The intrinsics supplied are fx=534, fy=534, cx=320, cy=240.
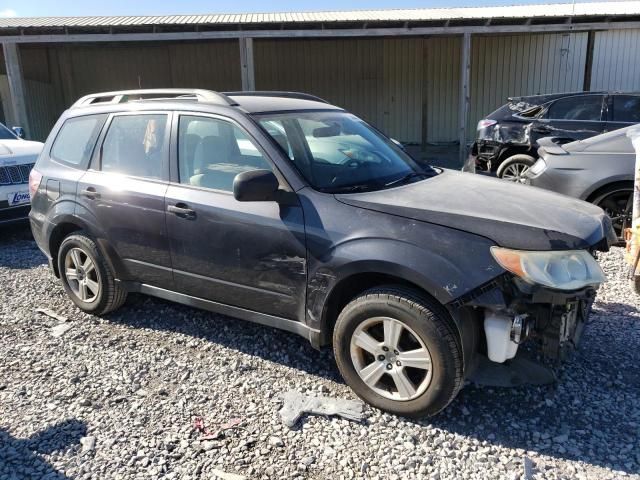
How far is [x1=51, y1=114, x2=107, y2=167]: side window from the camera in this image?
4289 millimetres

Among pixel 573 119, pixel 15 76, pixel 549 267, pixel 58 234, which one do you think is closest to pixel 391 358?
pixel 549 267

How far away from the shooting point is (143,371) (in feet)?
11.8

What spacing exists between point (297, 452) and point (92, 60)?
19.7 meters

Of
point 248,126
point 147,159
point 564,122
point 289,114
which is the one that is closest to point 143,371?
point 147,159

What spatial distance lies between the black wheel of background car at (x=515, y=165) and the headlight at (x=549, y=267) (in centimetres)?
595

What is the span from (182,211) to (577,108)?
7.04 metres

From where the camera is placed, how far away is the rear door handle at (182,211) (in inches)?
139

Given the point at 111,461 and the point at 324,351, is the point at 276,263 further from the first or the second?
the point at 111,461

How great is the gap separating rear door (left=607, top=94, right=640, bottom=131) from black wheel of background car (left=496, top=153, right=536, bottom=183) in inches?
48.1

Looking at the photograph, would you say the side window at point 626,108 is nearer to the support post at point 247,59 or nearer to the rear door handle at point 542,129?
the rear door handle at point 542,129

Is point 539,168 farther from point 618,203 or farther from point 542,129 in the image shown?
point 542,129

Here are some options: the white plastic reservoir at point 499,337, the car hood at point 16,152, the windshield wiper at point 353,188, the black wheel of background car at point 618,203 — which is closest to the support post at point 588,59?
the black wheel of background car at point 618,203

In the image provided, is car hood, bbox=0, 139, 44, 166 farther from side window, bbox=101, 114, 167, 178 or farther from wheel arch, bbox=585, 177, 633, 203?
wheel arch, bbox=585, 177, 633, 203

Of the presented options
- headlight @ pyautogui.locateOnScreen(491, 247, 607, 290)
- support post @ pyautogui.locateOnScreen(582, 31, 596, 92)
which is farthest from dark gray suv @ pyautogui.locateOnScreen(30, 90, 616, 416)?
support post @ pyautogui.locateOnScreen(582, 31, 596, 92)
